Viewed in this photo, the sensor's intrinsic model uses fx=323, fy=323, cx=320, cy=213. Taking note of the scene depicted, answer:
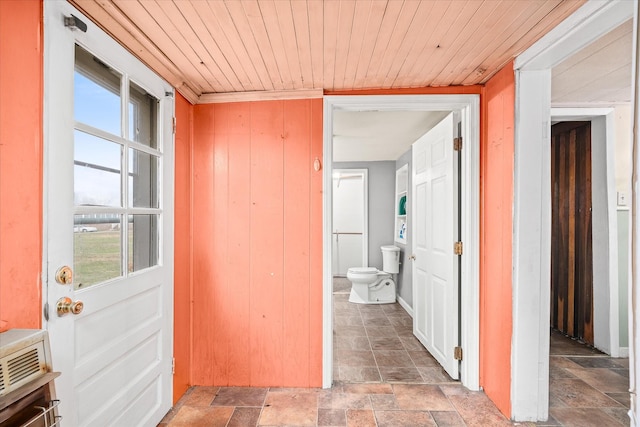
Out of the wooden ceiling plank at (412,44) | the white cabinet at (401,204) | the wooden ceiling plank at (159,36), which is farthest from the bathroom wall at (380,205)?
the wooden ceiling plank at (159,36)

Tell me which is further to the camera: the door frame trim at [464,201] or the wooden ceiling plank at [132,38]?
the door frame trim at [464,201]

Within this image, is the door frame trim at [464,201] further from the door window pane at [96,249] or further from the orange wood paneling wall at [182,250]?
the door window pane at [96,249]

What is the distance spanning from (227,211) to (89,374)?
4.03 ft

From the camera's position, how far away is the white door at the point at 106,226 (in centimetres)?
124

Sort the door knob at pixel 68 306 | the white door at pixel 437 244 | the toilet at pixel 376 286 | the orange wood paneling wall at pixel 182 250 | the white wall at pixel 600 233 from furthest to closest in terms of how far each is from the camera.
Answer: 1. the toilet at pixel 376 286
2. the white wall at pixel 600 233
3. the white door at pixel 437 244
4. the orange wood paneling wall at pixel 182 250
5. the door knob at pixel 68 306

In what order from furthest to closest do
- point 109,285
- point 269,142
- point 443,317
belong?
point 443,317 → point 269,142 → point 109,285

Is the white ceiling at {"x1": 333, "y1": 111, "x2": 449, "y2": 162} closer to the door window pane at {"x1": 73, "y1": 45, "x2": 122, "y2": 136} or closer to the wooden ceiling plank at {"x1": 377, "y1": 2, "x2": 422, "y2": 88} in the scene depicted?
the wooden ceiling plank at {"x1": 377, "y1": 2, "x2": 422, "y2": 88}

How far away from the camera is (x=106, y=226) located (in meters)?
1.52

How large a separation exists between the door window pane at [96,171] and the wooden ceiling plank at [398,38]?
1472 mm

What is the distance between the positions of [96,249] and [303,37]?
4.61 feet

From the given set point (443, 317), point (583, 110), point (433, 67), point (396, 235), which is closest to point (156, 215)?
point (433, 67)

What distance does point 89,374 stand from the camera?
1.39 m

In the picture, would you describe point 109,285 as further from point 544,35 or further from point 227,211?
point 544,35

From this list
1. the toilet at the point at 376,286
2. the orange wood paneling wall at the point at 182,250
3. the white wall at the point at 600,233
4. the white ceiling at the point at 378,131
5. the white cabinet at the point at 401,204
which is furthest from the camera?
the white cabinet at the point at 401,204
